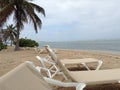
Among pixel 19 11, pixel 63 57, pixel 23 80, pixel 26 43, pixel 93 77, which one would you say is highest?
pixel 19 11

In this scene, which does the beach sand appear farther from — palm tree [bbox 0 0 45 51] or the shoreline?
palm tree [bbox 0 0 45 51]

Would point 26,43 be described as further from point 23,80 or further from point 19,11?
point 23,80

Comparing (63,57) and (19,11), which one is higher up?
(19,11)

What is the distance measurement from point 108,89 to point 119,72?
38cm

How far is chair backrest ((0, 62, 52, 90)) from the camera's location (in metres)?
2.07

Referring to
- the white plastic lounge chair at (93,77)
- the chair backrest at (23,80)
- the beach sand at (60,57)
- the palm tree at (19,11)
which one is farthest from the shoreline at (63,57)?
the palm tree at (19,11)

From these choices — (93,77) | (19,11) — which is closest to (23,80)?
(93,77)

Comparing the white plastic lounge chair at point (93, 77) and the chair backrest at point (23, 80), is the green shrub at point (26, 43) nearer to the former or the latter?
the white plastic lounge chair at point (93, 77)

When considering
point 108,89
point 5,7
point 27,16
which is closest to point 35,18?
point 27,16

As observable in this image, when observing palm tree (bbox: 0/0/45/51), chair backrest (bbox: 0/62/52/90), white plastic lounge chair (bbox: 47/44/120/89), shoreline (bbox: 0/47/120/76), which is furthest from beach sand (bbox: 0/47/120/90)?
palm tree (bbox: 0/0/45/51)

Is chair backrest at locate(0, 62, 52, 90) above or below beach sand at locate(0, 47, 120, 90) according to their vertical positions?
above

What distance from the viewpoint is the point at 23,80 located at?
7.86 feet

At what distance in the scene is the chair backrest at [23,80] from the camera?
207 centimetres

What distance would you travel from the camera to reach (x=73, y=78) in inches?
169
